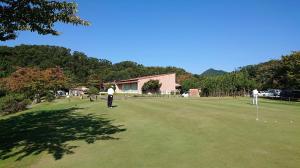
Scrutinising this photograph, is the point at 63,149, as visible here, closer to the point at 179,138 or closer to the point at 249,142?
the point at 179,138

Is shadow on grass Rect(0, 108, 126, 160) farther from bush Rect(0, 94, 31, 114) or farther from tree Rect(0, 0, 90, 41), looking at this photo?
bush Rect(0, 94, 31, 114)

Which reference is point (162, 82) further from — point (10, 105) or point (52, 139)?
point (52, 139)

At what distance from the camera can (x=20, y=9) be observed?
31.2 feet

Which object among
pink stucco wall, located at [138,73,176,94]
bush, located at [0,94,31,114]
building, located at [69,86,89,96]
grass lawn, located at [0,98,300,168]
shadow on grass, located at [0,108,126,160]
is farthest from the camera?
pink stucco wall, located at [138,73,176,94]

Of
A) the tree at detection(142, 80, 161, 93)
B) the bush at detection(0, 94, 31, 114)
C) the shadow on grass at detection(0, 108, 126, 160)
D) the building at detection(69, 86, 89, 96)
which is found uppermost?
the tree at detection(142, 80, 161, 93)

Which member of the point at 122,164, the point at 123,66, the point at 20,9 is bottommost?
the point at 122,164

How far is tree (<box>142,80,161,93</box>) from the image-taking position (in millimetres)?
72438

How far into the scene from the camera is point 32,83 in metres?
50.2

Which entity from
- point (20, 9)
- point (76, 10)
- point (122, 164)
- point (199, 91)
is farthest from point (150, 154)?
point (199, 91)

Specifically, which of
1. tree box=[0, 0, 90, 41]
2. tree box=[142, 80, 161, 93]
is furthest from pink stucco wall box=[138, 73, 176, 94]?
tree box=[0, 0, 90, 41]

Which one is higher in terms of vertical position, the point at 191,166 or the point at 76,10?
the point at 76,10

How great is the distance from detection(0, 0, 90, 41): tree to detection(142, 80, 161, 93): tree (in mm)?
62040

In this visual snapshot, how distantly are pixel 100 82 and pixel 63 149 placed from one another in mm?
85861

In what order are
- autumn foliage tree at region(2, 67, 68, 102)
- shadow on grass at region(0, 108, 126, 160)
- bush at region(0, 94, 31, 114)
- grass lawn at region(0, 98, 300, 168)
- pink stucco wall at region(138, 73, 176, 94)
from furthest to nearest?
pink stucco wall at region(138, 73, 176, 94) → autumn foliage tree at region(2, 67, 68, 102) → bush at region(0, 94, 31, 114) → shadow on grass at region(0, 108, 126, 160) → grass lawn at region(0, 98, 300, 168)
